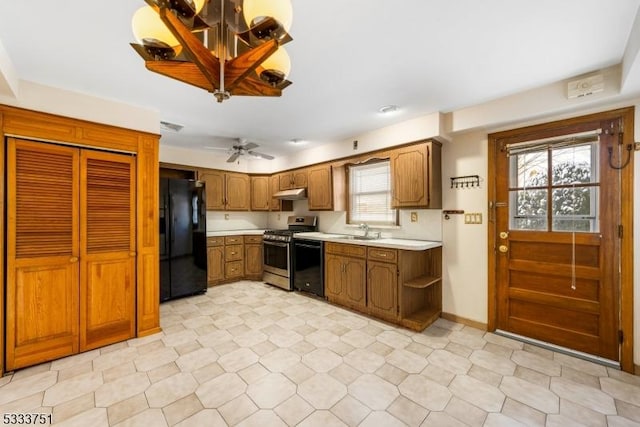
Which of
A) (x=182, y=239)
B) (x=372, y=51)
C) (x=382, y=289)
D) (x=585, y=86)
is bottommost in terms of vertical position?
(x=382, y=289)

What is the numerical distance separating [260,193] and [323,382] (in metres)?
4.06

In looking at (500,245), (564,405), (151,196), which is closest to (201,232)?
(151,196)

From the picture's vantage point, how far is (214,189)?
16.5 feet

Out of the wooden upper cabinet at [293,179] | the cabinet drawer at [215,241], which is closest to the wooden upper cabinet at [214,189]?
the cabinet drawer at [215,241]

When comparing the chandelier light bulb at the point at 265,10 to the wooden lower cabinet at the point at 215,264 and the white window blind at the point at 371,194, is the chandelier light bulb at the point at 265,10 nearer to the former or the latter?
the white window blind at the point at 371,194

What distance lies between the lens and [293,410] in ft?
5.86

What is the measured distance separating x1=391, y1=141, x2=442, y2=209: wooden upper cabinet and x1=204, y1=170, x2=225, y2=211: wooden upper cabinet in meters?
3.30

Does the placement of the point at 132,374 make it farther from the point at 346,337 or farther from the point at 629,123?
the point at 629,123

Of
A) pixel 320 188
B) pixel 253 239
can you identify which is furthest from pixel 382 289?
pixel 253 239

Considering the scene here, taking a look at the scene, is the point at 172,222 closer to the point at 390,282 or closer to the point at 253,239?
the point at 253,239

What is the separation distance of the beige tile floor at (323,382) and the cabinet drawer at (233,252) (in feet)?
6.41

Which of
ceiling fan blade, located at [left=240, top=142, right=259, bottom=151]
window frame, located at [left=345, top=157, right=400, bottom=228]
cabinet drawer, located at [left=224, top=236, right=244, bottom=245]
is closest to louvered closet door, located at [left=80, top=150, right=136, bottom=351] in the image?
ceiling fan blade, located at [left=240, top=142, right=259, bottom=151]

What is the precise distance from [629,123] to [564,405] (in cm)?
231

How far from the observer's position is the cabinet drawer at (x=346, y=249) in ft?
11.3
